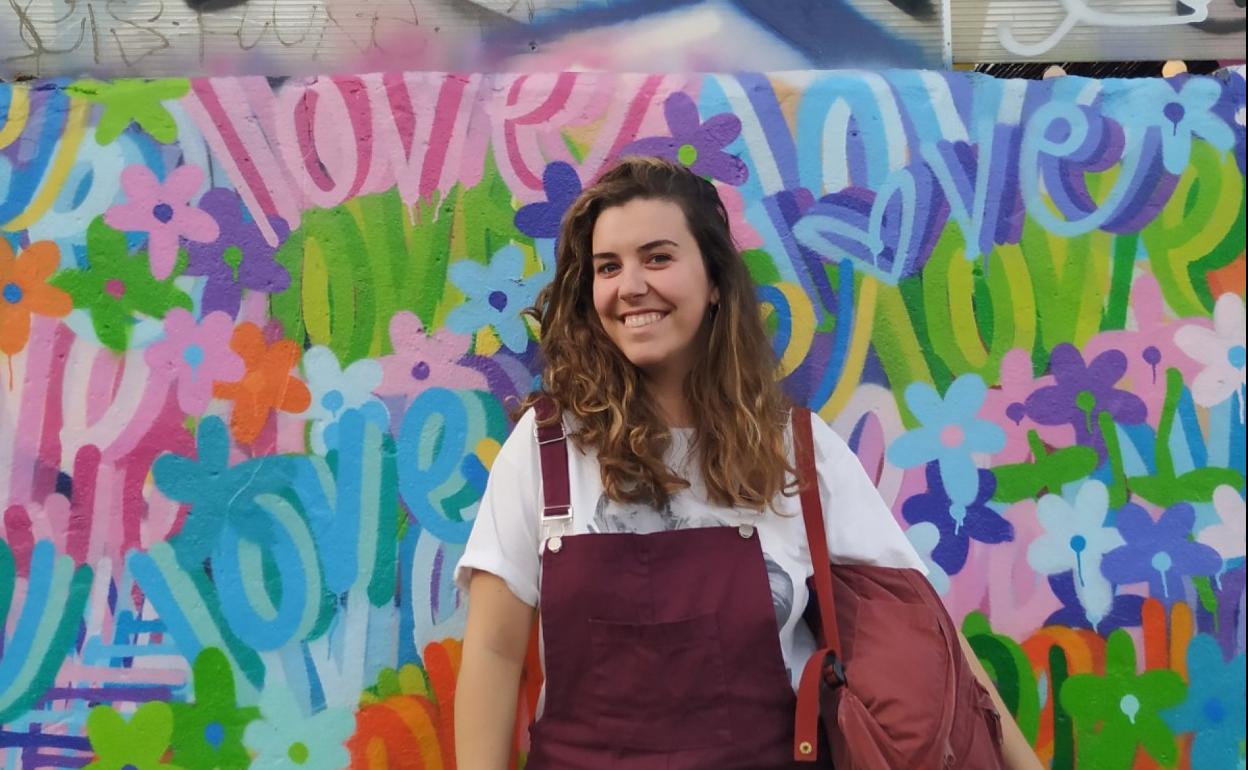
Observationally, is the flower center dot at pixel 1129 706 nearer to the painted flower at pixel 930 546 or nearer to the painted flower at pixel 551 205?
the painted flower at pixel 930 546

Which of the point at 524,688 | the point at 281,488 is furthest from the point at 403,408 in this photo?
the point at 524,688

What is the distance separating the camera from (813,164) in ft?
8.48

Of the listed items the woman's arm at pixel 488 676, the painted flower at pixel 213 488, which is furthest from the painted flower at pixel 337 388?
the woman's arm at pixel 488 676

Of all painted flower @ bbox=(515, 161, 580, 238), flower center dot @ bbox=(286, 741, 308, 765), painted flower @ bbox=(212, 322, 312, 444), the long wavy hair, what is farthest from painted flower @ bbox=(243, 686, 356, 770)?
painted flower @ bbox=(515, 161, 580, 238)

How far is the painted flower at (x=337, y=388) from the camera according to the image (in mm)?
2516

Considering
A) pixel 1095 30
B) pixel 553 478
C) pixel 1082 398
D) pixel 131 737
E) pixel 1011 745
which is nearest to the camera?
pixel 553 478

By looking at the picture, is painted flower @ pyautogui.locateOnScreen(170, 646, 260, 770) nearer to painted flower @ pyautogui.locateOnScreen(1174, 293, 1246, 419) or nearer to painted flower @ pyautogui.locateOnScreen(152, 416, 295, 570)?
painted flower @ pyautogui.locateOnScreen(152, 416, 295, 570)

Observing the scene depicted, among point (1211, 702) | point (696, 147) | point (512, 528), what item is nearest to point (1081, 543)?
point (1211, 702)

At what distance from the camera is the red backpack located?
1.87 m

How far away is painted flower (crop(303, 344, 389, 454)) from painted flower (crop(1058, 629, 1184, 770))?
173 centimetres

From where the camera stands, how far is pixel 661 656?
194cm

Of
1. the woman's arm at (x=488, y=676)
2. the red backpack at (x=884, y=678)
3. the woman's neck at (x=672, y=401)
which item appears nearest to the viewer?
the red backpack at (x=884, y=678)

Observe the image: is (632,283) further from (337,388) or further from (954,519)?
(954,519)

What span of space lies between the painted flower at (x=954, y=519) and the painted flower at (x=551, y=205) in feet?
3.41
